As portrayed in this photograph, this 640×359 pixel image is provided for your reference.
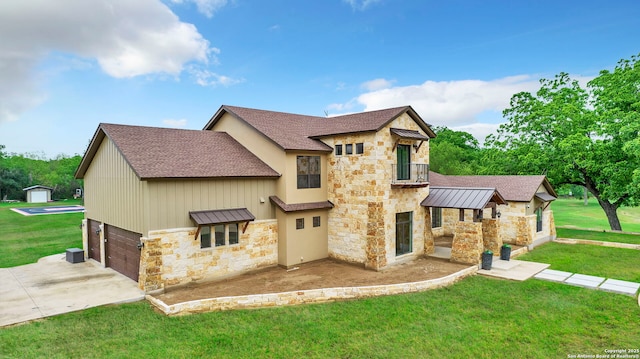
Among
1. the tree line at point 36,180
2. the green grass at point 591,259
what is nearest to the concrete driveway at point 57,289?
the green grass at point 591,259

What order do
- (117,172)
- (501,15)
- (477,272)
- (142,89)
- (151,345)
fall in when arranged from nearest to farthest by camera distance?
(151,345) → (117,172) → (477,272) → (501,15) → (142,89)

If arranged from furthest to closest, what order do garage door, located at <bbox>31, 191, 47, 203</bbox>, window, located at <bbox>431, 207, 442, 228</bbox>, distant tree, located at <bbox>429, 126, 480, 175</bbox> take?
garage door, located at <bbox>31, 191, 47, 203</bbox> < distant tree, located at <bbox>429, 126, 480, 175</bbox> < window, located at <bbox>431, 207, 442, 228</bbox>

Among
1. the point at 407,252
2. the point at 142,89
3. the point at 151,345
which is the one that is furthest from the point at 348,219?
the point at 142,89

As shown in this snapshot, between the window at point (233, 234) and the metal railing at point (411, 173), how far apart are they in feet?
25.1

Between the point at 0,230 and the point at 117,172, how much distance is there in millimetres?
Result: 20170

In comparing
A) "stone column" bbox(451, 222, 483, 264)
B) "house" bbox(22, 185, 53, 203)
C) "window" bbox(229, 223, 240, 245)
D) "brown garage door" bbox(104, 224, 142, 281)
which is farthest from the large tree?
"house" bbox(22, 185, 53, 203)

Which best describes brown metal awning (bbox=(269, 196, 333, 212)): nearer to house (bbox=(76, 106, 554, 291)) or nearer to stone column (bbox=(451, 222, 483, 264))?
house (bbox=(76, 106, 554, 291))

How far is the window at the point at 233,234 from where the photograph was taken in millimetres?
14484

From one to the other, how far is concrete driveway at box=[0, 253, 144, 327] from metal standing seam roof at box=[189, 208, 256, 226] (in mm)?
3196

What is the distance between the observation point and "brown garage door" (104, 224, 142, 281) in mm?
13711

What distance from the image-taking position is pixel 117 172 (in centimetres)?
1445

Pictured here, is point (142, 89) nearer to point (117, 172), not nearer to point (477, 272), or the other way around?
point (117, 172)

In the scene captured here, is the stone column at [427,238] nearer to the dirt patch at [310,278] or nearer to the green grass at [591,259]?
the dirt patch at [310,278]

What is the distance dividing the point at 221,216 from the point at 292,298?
175 inches
